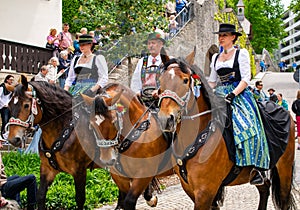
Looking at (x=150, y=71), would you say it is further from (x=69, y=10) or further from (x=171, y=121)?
(x=69, y=10)

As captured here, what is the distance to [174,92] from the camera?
17.7ft

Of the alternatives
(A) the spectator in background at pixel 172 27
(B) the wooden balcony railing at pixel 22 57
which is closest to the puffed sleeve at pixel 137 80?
(B) the wooden balcony railing at pixel 22 57

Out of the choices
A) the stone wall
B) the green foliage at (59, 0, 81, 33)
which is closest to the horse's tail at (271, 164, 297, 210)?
the stone wall

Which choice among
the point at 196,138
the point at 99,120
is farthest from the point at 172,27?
the point at 196,138

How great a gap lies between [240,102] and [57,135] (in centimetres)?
288

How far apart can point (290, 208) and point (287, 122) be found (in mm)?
1433

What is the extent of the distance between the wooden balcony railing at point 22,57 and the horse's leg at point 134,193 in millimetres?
10981

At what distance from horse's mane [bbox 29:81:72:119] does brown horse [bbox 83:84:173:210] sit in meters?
1.12

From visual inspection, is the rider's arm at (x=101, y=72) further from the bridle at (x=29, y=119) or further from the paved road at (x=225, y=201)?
the paved road at (x=225, y=201)

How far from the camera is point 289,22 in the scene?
148 meters

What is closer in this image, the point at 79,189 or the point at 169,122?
the point at 169,122

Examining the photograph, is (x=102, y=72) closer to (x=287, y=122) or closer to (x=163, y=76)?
(x=163, y=76)

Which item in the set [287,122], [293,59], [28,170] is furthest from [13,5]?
[293,59]

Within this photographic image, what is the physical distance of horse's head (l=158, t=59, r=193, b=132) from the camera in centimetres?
528
